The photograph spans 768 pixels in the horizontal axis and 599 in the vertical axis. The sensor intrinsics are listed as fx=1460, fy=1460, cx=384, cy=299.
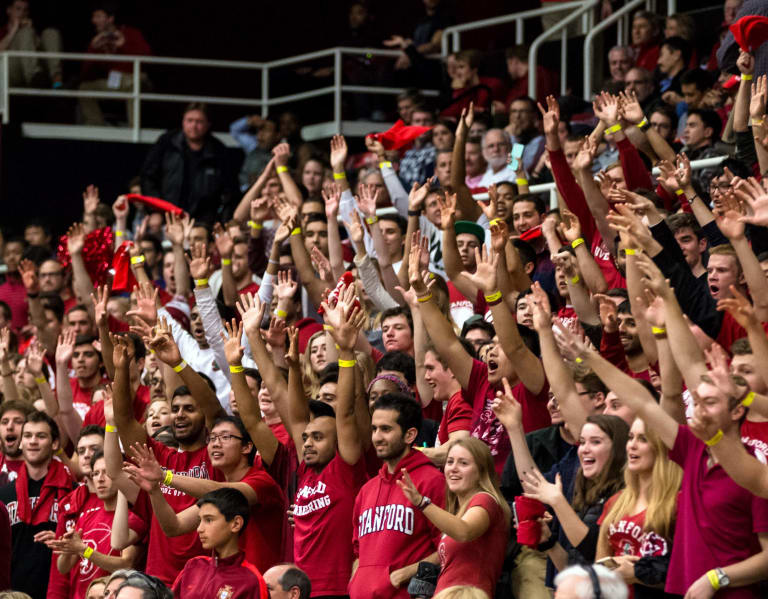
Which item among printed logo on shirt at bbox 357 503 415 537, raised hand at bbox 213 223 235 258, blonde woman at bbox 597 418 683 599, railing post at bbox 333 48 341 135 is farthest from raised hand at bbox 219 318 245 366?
railing post at bbox 333 48 341 135

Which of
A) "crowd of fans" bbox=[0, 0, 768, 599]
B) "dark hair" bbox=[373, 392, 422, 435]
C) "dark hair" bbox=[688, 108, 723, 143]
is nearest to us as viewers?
"crowd of fans" bbox=[0, 0, 768, 599]

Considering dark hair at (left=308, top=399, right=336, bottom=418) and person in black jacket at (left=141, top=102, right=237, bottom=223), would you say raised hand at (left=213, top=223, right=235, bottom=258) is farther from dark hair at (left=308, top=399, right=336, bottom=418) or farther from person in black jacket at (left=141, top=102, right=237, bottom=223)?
dark hair at (left=308, top=399, right=336, bottom=418)

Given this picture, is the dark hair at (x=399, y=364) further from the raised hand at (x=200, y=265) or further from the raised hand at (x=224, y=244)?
the raised hand at (x=224, y=244)

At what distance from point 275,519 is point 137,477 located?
829 mm

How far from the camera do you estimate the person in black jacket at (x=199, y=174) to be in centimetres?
1276

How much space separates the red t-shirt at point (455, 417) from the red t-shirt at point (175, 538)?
4.03 feet

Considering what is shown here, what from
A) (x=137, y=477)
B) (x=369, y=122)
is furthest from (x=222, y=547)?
(x=369, y=122)

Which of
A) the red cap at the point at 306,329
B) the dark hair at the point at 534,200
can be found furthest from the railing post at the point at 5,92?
the dark hair at the point at 534,200

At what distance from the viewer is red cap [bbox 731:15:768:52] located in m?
8.16

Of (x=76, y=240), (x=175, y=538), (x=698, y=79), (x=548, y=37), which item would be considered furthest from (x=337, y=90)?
(x=175, y=538)

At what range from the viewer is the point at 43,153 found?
14.4m

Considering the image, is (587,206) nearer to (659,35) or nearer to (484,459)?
(484,459)

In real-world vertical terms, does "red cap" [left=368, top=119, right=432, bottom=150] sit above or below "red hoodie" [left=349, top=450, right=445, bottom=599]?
above

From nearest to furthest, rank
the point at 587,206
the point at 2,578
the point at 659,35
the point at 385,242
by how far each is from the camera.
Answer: the point at 2,578, the point at 587,206, the point at 385,242, the point at 659,35
